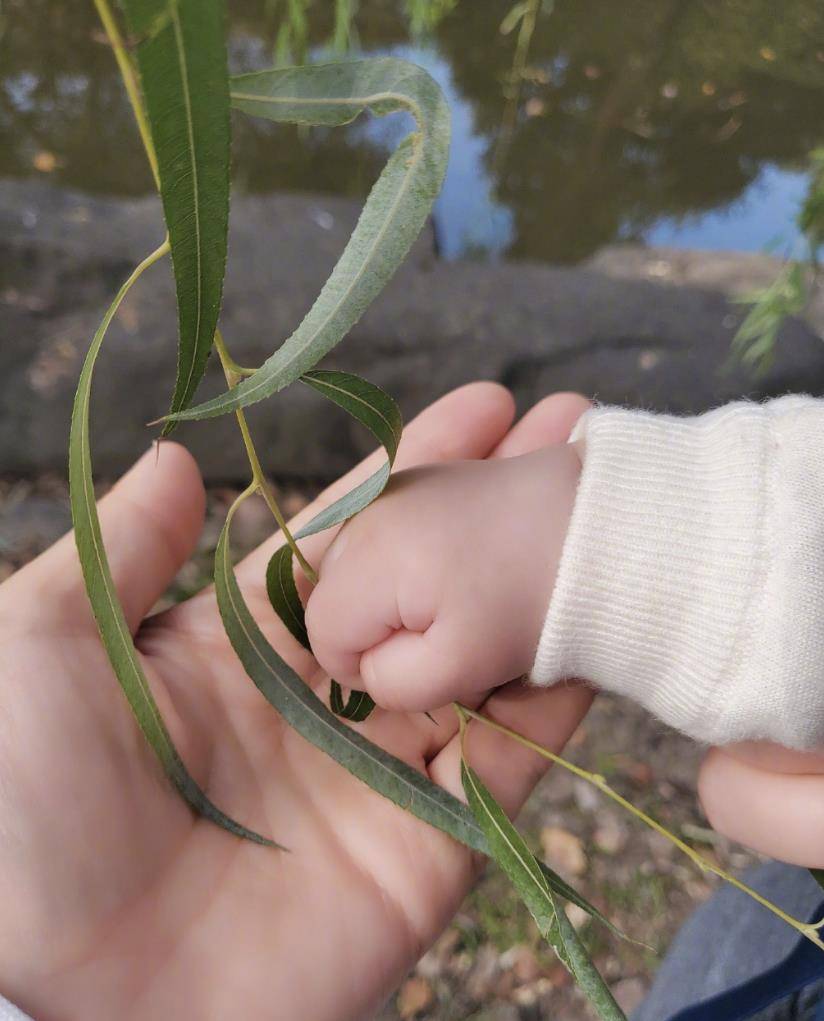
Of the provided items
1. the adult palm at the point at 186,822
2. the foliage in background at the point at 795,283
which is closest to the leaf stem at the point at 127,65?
the adult palm at the point at 186,822

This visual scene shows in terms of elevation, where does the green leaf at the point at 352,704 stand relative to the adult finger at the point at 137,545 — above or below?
below

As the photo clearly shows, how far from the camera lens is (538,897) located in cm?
72

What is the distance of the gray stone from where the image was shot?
1835mm

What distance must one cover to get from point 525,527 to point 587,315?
1.47 meters

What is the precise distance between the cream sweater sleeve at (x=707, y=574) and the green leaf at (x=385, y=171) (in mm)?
314

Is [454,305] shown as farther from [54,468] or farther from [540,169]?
[540,169]

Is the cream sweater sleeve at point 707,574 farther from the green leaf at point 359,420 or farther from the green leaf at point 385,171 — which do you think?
the green leaf at point 385,171

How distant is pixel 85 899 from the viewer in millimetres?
711

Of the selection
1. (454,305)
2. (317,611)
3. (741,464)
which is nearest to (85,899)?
(317,611)

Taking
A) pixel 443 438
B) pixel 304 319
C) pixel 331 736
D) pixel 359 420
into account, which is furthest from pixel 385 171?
pixel 443 438

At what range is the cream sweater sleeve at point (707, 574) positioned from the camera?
716 millimetres

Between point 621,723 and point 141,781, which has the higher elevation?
point 141,781

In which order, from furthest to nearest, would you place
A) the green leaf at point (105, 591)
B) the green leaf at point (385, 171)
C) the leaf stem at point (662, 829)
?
1. the leaf stem at point (662, 829)
2. the green leaf at point (105, 591)
3. the green leaf at point (385, 171)

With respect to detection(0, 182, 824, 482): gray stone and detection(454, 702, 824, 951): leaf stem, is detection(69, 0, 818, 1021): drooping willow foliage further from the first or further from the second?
detection(0, 182, 824, 482): gray stone
